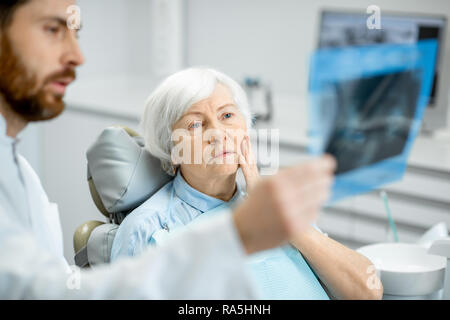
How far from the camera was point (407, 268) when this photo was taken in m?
1.50

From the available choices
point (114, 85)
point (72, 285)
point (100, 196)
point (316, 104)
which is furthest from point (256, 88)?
point (72, 285)

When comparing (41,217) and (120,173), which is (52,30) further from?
(120,173)

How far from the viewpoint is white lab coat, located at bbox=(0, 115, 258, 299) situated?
709 mm

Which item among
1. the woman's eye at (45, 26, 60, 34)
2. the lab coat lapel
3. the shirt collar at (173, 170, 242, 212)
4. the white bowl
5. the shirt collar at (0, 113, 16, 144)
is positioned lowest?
the white bowl

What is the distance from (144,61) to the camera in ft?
13.4

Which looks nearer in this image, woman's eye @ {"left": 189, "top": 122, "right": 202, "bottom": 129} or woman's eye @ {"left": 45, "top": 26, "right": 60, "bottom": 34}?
woman's eye @ {"left": 45, "top": 26, "right": 60, "bottom": 34}

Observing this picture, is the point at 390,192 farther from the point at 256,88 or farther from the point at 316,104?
the point at 256,88

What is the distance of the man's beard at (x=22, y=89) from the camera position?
81 centimetres

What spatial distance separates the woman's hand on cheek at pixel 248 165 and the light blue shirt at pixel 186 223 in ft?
0.32

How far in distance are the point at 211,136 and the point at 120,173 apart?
11.2 inches

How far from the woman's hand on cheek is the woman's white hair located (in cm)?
11

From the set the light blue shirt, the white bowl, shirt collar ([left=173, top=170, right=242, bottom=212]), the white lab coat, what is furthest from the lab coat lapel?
the white bowl

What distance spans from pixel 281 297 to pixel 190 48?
2.69 meters

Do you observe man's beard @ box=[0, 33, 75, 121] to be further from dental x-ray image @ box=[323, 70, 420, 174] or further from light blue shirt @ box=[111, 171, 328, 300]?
dental x-ray image @ box=[323, 70, 420, 174]
